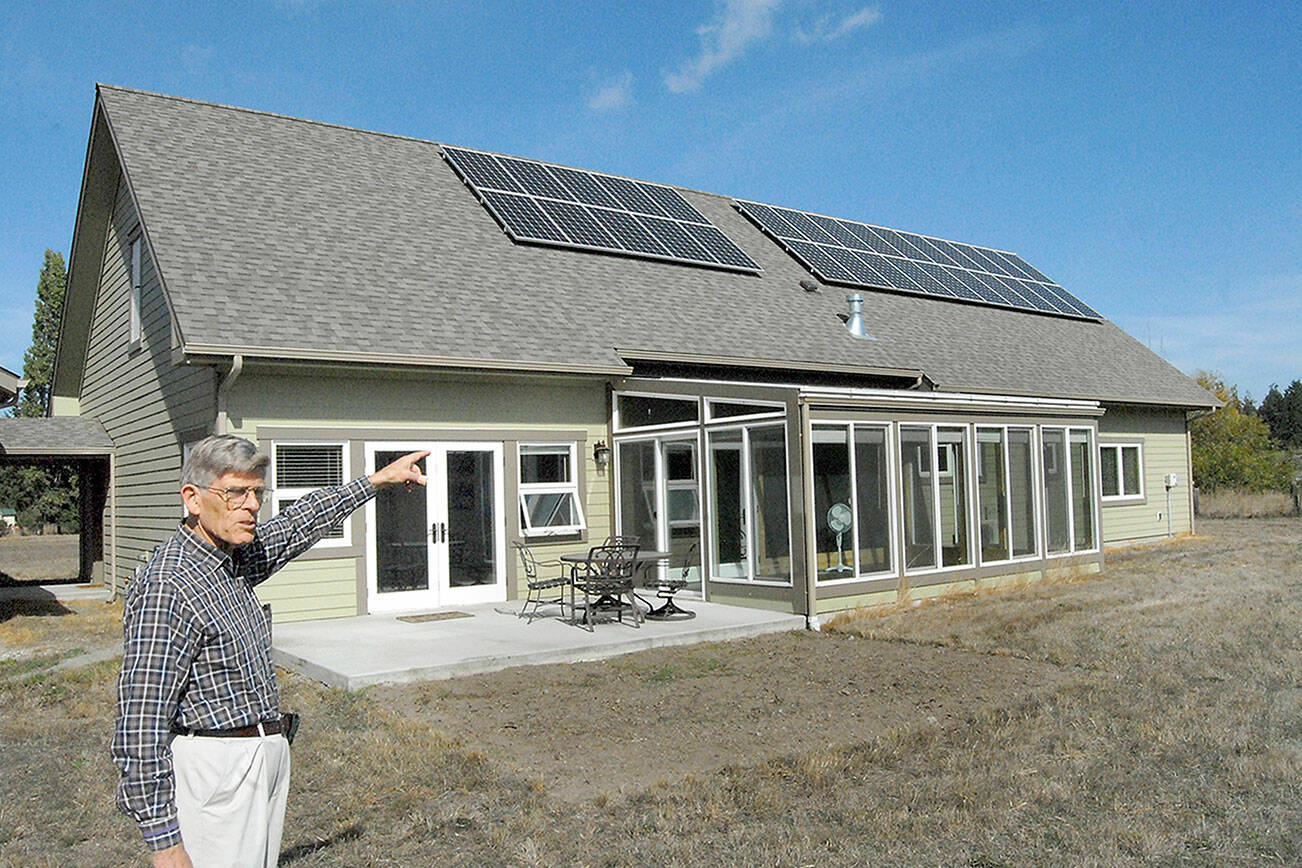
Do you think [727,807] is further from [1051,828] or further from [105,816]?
[105,816]

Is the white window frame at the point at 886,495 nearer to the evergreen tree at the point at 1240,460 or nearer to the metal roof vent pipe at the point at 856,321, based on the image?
the metal roof vent pipe at the point at 856,321

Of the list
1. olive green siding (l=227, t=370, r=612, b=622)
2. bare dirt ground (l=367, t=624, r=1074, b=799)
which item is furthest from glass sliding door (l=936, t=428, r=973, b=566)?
olive green siding (l=227, t=370, r=612, b=622)

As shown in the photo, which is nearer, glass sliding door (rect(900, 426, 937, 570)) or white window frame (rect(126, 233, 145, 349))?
glass sliding door (rect(900, 426, 937, 570))

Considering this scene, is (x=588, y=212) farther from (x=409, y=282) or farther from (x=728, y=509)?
(x=728, y=509)

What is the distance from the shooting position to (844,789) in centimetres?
554

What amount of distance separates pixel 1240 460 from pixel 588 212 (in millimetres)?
21281

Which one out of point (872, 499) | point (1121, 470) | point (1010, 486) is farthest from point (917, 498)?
point (1121, 470)

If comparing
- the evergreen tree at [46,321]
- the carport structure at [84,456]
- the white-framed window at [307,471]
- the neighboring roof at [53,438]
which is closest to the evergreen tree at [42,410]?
the evergreen tree at [46,321]

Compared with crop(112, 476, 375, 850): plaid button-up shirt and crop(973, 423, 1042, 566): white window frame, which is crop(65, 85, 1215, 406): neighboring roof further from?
crop(112, 476, 375, 850): plaid button-up shirt

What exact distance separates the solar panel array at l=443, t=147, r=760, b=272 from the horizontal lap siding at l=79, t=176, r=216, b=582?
4808mm

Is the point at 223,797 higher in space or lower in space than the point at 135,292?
lower

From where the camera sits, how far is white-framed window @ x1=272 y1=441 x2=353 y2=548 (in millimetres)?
11141

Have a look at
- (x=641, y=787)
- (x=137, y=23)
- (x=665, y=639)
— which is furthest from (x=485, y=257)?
(x=641, y=787)

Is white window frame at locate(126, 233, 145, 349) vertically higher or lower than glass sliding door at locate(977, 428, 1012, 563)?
higher
